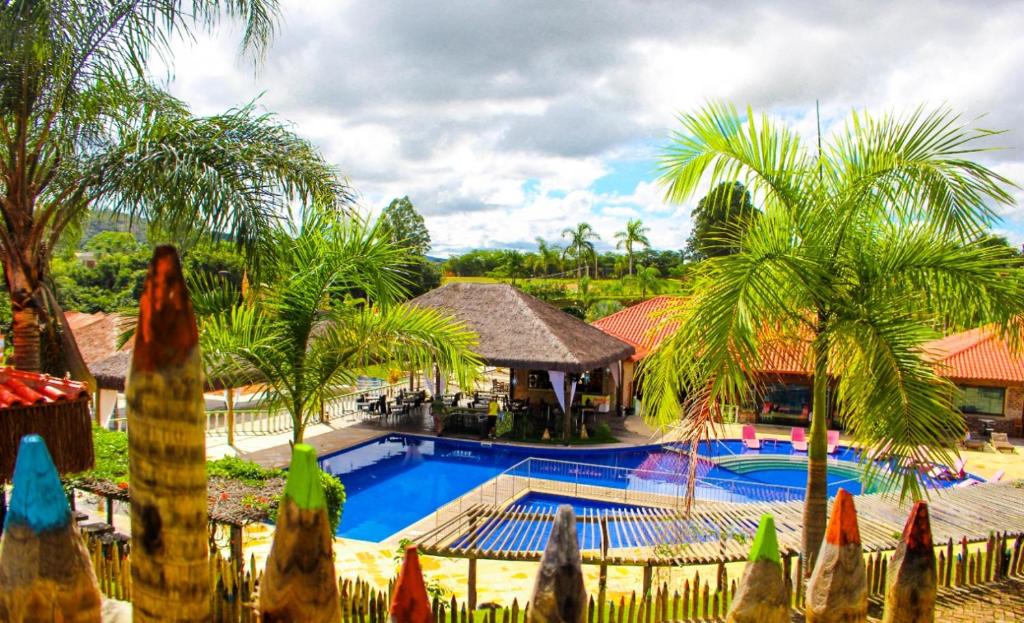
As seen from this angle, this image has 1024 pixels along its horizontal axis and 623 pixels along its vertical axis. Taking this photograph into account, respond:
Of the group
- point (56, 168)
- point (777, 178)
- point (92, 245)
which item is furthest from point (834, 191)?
point (92, 245)

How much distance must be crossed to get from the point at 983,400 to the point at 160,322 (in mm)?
23899

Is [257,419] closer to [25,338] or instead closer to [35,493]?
[25,338]

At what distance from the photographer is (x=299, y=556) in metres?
2.01

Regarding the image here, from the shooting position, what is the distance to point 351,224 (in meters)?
7.71

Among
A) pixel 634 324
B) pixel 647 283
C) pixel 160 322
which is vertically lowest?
pixel 160 322

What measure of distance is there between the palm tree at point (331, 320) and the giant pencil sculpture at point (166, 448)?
5484 millimetres

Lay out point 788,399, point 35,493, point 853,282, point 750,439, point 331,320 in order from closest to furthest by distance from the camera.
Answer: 1. point 35,493
2. point 853,282
3. point 331,320
4. point 750,439
5. point 788,399

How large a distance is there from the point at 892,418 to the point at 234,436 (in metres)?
15.5

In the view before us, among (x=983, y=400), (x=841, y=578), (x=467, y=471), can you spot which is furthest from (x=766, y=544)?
(x=983, y=400)

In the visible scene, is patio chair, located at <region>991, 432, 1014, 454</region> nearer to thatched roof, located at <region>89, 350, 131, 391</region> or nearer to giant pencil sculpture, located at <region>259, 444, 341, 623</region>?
giant pencil sculpture, located at <region>259, 444, 341, 623</region>

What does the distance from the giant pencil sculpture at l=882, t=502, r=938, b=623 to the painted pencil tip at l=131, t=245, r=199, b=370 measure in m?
2.86

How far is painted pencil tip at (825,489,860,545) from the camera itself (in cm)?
271

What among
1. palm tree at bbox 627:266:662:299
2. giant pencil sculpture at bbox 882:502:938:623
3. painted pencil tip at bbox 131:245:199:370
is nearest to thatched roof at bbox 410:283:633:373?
giant pencil sculpture at bbox 882:502:938:623

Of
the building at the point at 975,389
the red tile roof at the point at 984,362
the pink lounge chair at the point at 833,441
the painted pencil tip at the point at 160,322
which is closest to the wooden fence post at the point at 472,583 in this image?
the painted pencil tip at the point at 160,322
